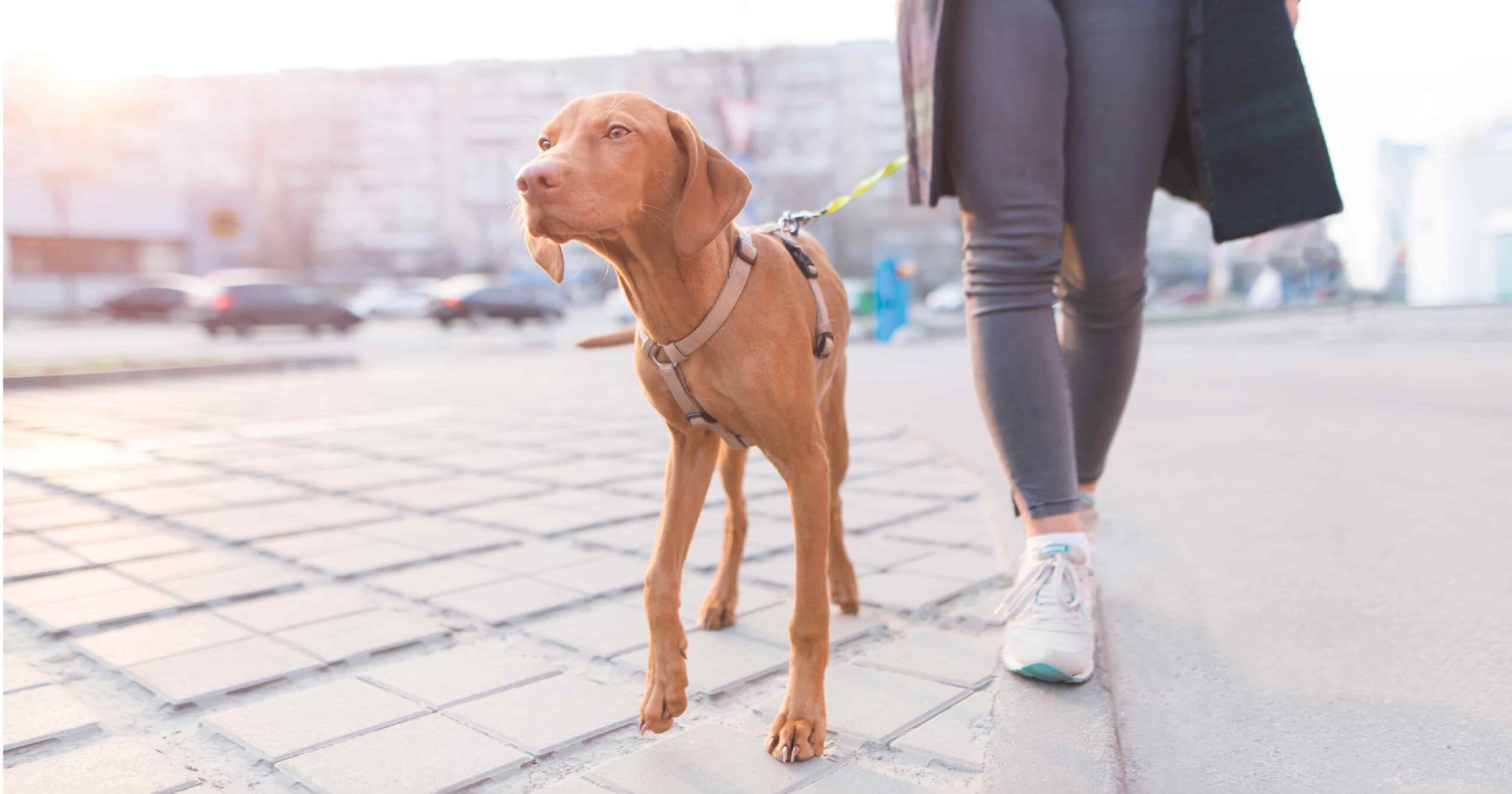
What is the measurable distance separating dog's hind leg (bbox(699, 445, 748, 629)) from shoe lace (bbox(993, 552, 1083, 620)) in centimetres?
67

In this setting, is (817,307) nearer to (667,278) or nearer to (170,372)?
(667,278)

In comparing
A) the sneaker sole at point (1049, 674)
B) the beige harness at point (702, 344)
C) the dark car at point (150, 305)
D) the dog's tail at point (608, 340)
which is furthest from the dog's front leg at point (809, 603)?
the dark car at point (150, 305)

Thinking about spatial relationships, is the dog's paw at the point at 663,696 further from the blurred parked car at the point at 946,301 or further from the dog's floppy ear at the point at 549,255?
the blurred parked car at the point at 946,301

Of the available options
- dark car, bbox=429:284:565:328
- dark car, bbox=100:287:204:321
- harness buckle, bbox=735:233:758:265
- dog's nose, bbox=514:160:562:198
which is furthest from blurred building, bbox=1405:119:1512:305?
dark car, bbox=100:287:204:321

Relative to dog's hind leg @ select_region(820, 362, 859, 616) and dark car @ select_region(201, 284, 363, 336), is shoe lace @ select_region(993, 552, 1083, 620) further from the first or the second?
dark car @ select_region(201, 284, 363, 336)

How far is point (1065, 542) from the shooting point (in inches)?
87.2

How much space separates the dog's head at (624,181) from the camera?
170cm

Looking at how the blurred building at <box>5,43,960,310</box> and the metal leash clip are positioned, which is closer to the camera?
the metal leash clip

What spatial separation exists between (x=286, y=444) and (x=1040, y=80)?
5163 millimetres

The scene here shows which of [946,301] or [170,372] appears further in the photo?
[946,301]

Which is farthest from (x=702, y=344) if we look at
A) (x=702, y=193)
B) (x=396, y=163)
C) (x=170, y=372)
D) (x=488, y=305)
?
(x=396, y=163)

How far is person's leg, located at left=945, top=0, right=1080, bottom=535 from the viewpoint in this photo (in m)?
2.27

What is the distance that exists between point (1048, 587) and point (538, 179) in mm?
1295

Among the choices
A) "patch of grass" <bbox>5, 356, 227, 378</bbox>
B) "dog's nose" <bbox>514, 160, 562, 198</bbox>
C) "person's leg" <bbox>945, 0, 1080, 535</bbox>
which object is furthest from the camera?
"patch of grass" <bbox>5, 356, 227, 378</bbox>
